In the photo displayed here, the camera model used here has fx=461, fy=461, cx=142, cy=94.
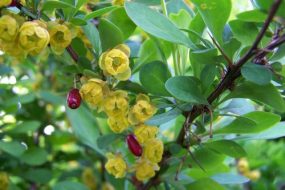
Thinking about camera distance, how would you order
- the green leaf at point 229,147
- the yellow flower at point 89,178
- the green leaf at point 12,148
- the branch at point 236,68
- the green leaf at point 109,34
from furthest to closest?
the yellow flower at point 89,178 → the green leaf at point 12,148 → the green leaf at point 229,147 → the green leaf at point 109,34 → the branch at point 236,68

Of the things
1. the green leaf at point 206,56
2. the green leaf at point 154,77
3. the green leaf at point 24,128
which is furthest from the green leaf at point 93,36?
the green leaf at point 24,128

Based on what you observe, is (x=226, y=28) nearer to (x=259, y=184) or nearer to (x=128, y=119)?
(x=128, y=119)

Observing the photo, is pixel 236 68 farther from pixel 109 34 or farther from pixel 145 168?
pixel 145 168

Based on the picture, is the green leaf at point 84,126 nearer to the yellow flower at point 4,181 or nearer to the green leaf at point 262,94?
→ the yellow flower at point 4,181

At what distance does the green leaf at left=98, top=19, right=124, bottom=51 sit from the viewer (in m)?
0.92

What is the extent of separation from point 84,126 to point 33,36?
2.20 ft

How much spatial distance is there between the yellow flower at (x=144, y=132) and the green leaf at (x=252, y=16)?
1.05 ft

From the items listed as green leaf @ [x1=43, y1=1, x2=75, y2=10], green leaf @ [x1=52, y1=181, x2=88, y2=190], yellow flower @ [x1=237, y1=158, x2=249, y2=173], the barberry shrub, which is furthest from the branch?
yellow flower @ [x1=237, y1=158, x2=249, y2=173]

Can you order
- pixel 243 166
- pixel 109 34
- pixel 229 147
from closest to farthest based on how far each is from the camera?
pixel 109 34 → pixel 229 147 → pixel 243 166

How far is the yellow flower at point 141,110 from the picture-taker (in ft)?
3.10

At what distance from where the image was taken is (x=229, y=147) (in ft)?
3.45

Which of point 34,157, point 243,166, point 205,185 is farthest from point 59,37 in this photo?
point 243,166

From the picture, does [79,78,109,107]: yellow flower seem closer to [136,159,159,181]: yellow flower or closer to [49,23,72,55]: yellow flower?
[49,23,72,55]: yellow flower

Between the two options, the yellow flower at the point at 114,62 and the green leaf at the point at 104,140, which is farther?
the green leaf at the point at 104,140
